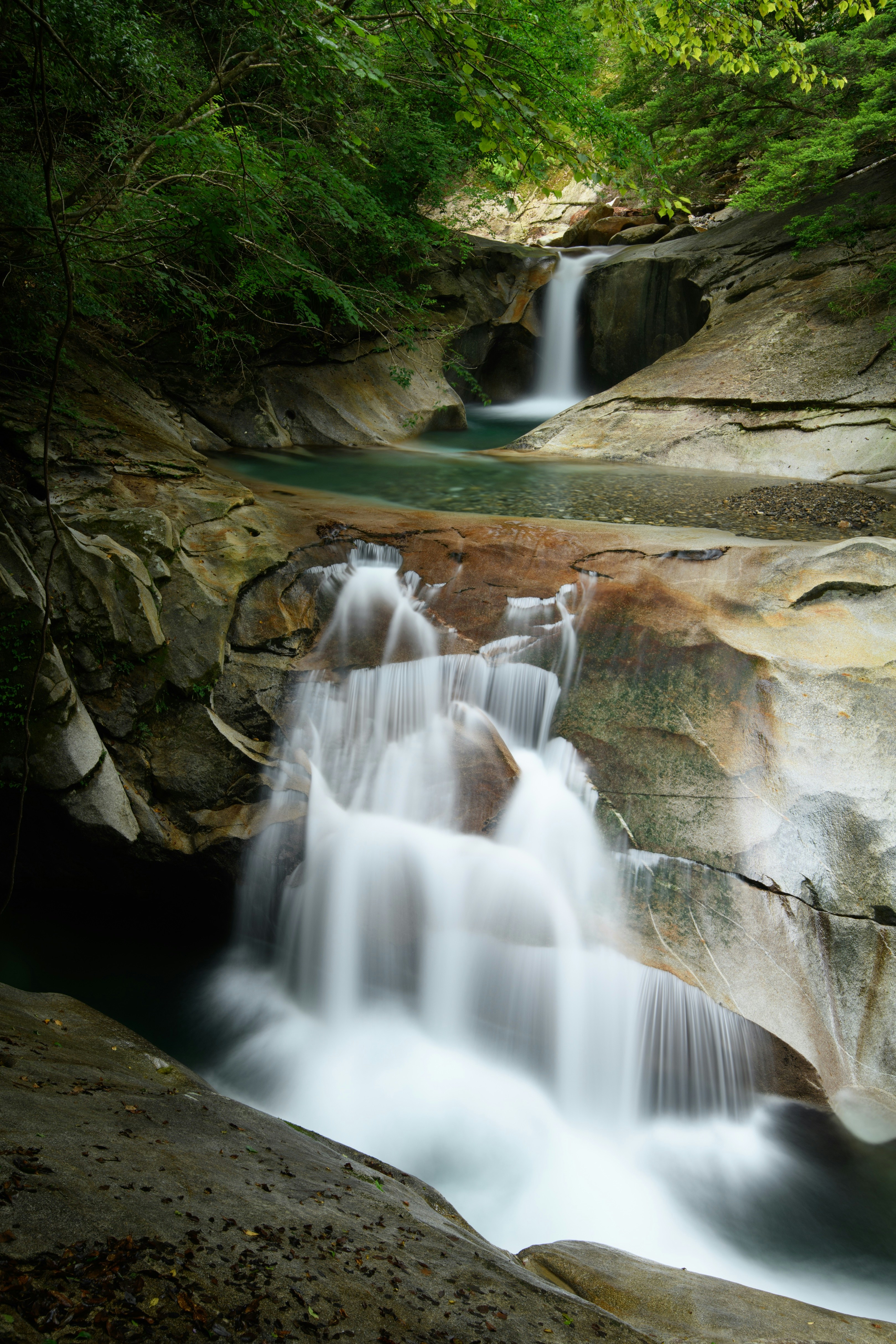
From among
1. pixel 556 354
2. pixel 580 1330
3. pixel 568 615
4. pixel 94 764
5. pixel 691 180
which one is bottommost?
pixel 580 1330

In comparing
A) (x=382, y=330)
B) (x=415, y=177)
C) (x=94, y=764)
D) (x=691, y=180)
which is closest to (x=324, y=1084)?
(x=94, y=764)

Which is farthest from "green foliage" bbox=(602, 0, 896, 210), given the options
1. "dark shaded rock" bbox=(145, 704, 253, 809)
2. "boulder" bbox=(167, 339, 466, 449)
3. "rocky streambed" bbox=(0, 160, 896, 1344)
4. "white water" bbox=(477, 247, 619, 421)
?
"dark shaded rock" bbox=(145, 704, 253, 809)

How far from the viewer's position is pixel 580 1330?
2.00 metres

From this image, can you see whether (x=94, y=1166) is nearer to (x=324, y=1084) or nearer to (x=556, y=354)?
(x=324, y=1084)

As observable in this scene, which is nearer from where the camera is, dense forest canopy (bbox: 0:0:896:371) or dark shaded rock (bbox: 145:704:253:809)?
dense forest canopy (bbox: 0:0:896:371)

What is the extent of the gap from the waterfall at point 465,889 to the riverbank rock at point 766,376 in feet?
20.0

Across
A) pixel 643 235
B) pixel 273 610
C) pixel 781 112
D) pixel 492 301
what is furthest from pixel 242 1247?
pixel 643 235

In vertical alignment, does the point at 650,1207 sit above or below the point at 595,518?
below

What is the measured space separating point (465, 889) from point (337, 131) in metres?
6.67

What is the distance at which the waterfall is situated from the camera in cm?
467

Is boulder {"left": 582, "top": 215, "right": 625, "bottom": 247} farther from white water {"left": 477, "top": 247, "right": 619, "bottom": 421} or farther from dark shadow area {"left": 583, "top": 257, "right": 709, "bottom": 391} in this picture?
dark shadow area {"left": 583, "top": 257, "right": 709, "bottom": 391}

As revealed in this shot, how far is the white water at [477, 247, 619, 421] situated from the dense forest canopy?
206 centimetres

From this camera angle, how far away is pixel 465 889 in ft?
17.0

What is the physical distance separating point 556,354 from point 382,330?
9378 mm
